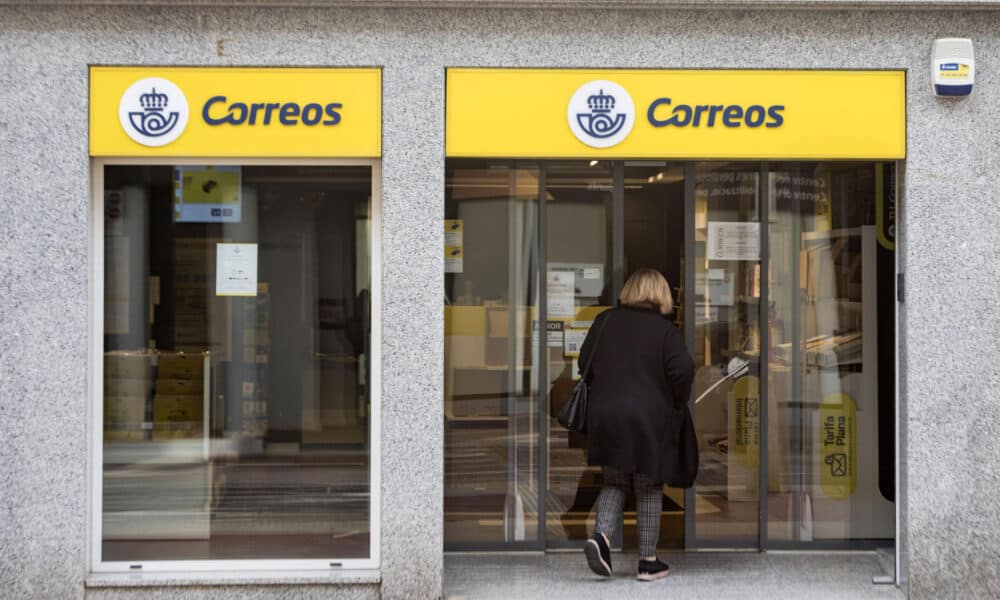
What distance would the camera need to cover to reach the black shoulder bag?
265 inches

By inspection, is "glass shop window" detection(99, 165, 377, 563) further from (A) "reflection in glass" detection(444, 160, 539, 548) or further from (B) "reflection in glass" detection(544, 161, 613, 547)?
(B) "reflection in glass" detection(544, 161, 613, 547)

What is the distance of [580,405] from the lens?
673 cm

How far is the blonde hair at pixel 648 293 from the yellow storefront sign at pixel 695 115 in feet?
2.47

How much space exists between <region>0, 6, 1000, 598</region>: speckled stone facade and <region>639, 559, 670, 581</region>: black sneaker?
129 centimetres

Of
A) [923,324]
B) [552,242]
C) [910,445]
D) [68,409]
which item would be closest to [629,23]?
[552,242]

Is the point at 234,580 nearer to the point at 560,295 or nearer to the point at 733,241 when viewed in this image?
the point at 560,295

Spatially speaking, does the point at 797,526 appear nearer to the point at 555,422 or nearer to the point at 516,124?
the point at 555,422

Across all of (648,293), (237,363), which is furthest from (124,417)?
(648,293)

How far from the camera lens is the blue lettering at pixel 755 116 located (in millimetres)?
6586

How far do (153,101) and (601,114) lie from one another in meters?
2.60

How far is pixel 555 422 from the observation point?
7492mm

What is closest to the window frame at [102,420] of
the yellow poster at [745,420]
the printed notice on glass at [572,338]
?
the printed notice on glass at [572,338]

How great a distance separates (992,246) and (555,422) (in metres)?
2.92

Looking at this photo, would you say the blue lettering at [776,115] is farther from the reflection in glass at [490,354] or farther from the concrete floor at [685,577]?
the concrete floor at [685,577]
